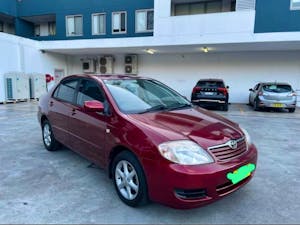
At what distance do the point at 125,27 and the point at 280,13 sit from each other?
8931mm

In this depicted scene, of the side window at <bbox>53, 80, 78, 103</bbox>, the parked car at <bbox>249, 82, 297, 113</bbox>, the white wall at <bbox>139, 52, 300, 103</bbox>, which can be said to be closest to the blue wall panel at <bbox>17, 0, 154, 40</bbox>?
the white wall at <bbox>139, 52, 300, 103</bbox>

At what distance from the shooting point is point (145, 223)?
96.8 inches

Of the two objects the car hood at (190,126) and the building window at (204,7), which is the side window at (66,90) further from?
the building window at (204,7)

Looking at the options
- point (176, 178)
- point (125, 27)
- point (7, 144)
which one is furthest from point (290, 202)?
point (125, 27)

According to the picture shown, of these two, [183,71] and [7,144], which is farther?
[183,71]

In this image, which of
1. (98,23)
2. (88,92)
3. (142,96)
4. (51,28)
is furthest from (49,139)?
(51,28)

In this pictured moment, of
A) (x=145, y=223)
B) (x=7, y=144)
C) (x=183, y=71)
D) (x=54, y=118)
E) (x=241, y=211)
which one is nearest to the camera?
(x=145, y=223)

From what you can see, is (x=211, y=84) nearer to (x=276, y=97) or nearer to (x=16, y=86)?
(x=276, y=97)

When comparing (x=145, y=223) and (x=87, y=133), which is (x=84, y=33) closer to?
(x=87, y=133)

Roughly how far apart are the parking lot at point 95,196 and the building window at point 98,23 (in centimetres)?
1267

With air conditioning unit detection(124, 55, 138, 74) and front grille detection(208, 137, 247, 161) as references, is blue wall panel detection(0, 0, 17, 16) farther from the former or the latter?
front grille detection(208, 137, 247, 161)

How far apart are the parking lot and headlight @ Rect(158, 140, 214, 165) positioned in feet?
2.28

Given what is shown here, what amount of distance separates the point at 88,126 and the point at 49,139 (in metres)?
1.77

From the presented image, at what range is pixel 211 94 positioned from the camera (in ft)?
35.1
